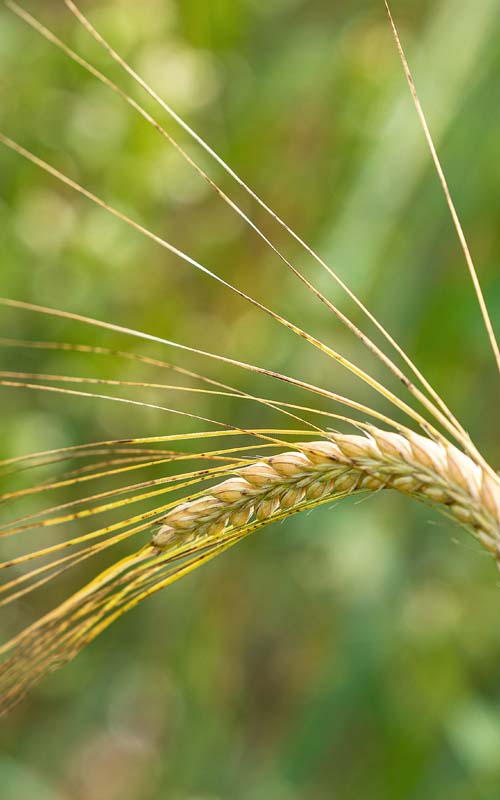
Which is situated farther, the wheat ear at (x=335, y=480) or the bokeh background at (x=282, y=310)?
the bokeh background at (x=282, y=310)

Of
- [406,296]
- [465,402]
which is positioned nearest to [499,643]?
[465,402]

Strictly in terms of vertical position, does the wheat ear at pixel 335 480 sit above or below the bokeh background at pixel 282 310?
below

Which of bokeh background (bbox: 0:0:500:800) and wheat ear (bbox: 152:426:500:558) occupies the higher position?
bokeh background (bbox: 0:0:500:800)

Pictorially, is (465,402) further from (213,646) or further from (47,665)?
(47,665)

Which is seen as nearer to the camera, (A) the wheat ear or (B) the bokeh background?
(A) the wheat ear
